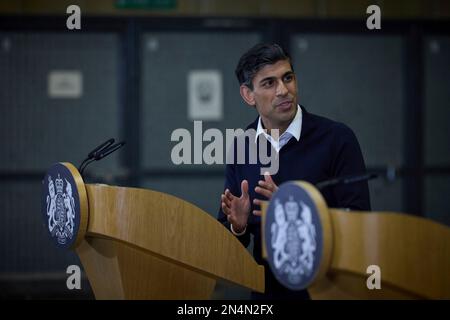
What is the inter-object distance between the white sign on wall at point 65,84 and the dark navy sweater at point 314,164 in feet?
9.56

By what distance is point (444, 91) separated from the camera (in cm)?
532

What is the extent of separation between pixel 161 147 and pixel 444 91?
1855 millimetres

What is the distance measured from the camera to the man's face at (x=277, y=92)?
2.32 m

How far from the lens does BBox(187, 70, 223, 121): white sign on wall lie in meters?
5.16

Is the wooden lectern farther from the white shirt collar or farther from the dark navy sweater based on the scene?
the white shirt collar

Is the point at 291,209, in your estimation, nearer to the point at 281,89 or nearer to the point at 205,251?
the point at 205,251

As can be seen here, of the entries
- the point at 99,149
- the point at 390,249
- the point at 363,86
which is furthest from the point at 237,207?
the point at 363,86

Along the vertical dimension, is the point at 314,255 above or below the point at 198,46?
below

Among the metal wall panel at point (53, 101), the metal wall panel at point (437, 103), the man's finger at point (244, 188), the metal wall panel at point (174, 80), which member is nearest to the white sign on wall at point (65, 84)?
the metal wall panel at point (53, 101)

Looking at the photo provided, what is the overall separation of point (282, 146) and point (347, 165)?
202mm

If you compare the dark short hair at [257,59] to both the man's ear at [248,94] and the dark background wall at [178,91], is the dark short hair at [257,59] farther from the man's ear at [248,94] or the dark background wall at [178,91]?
the dark background wall at [178,91]
